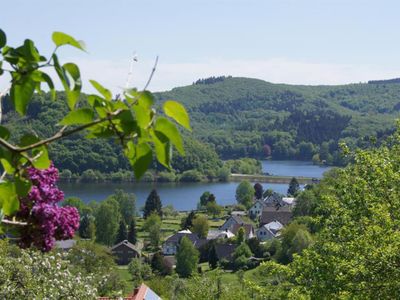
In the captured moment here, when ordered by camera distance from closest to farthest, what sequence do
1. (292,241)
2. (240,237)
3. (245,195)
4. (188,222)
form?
(292,241) → (240,237) → (188,222) → (245,195)

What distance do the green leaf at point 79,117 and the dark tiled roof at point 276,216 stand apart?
187 ft

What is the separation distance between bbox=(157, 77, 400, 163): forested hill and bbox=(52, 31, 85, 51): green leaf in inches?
4053

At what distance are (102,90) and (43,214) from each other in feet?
2.09

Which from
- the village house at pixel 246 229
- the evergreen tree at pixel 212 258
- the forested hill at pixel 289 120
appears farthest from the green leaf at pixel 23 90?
the forested hill at pixel 289 120

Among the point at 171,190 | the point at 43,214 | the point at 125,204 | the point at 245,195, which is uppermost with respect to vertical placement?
the point at 43,214

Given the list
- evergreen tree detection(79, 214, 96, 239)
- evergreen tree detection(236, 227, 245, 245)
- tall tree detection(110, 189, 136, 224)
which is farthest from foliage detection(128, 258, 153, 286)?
tall tree detection(110, 189, 136, 224)

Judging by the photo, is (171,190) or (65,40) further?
(171,190)

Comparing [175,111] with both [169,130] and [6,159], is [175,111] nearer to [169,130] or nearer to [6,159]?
[169,130]

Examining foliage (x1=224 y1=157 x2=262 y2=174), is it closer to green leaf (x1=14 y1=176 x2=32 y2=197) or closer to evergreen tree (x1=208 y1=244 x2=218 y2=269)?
evergreen tree (x1=208 y1=244 x2=218 y2=269)

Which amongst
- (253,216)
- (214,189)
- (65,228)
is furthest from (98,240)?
(65,228)

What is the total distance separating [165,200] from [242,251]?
2812 cm

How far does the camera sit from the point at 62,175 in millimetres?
86625

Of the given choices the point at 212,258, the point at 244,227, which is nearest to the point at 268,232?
the point at 244,227

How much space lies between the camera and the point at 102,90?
46.5 inches
